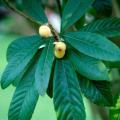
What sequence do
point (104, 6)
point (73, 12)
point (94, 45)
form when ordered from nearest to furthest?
point (94, 45), point (73, 12), point (104, 6)

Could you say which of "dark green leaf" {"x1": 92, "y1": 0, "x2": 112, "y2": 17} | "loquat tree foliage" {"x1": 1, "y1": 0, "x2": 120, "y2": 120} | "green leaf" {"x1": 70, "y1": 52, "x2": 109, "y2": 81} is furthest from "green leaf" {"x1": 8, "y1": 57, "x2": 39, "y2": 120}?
"dark green leaf" {"x1": 92, "y1": 0, "x2": 112, "y2": 17}

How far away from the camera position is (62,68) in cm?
109

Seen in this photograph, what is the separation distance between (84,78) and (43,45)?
0.47 feet

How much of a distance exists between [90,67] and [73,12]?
7.5 inches

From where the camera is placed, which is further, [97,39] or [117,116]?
[117,116]

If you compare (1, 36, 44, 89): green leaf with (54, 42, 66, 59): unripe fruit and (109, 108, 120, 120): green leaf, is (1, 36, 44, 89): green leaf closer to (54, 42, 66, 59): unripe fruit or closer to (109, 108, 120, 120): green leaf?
(54, 42, 66, 59): unripe fruit

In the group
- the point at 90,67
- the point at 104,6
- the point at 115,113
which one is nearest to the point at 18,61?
the point at 90,67

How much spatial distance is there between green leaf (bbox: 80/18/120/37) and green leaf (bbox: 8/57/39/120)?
187mm

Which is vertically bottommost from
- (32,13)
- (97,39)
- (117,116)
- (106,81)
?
(117,116)

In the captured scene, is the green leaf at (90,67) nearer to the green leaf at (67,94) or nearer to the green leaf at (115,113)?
the green leaf at (67,94)

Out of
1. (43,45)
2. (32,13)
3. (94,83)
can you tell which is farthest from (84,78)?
(32,13)

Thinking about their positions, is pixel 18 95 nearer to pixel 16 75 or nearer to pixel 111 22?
pixel 16 75

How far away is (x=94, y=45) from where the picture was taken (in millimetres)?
1027

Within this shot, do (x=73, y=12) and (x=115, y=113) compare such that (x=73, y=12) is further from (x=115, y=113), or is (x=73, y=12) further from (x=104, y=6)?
(x=104, y=6)
